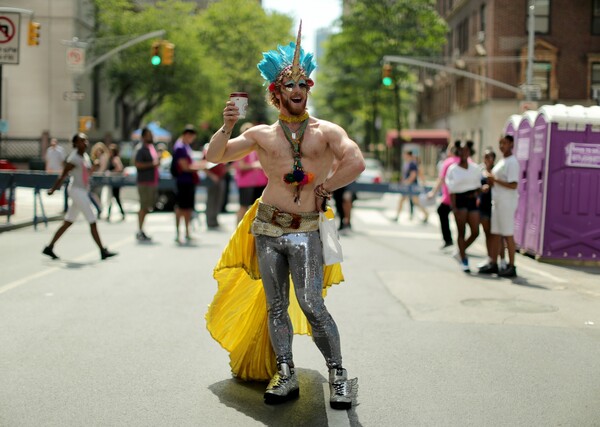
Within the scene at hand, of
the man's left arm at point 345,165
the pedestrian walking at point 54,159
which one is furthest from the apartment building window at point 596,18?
the man's left arm at point 345,165

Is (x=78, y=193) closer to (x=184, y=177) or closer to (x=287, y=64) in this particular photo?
(x=184, y=177)

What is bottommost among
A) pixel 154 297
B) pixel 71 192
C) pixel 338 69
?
pixel 154 297

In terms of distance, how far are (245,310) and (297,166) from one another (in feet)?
3.60

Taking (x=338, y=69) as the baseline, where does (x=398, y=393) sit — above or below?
below

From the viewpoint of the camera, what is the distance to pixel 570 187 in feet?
46.6

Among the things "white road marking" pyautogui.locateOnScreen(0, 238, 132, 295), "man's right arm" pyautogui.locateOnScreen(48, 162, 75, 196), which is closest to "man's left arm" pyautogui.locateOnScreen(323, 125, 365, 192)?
"white road marking" pyautogui.locateOnScreen(0, 238, 132, 295)

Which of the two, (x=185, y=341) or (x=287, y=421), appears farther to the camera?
(x=185, y=341)

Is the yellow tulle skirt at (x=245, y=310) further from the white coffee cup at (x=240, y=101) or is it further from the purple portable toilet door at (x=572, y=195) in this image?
the purple portable toilet door at (x=572, y=195)

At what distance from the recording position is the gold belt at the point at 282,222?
5523mm

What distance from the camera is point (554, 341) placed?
7648 mm

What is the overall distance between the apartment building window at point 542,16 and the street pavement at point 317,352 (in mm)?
35137

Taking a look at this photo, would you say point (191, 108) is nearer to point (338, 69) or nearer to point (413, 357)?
point (338, 69)

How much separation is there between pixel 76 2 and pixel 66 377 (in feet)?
146

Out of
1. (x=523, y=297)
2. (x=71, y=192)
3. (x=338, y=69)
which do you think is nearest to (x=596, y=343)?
(x=523, y=297)
